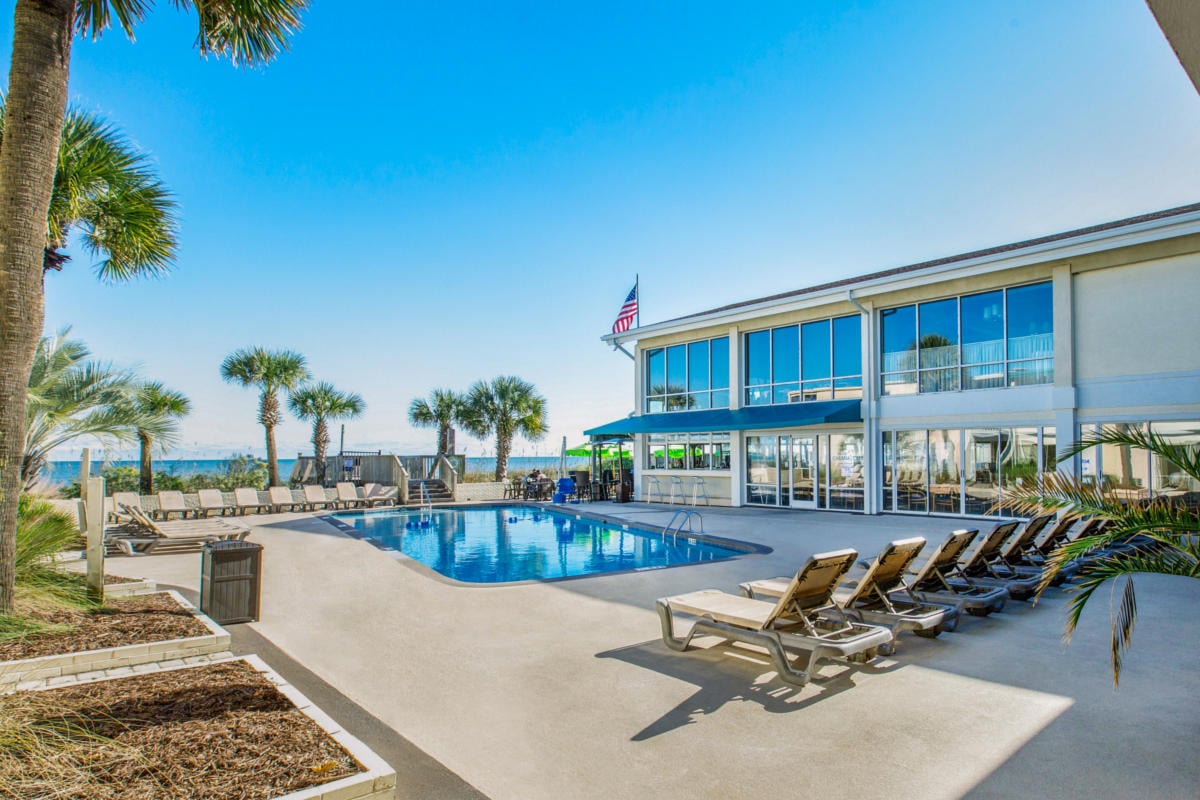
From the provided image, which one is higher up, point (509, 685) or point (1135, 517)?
point (1135, 517)

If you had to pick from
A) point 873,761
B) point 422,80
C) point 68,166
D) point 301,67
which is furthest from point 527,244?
point 873,761

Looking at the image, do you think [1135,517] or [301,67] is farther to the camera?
[301,67]

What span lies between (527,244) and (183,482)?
49.5ft

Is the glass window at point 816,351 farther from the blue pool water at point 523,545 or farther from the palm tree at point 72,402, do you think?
the palm tree at point 72,402

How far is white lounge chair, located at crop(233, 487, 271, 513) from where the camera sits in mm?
19016

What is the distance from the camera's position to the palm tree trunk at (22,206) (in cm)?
515

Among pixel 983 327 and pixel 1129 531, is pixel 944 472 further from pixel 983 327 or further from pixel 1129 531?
pixel 1129 531

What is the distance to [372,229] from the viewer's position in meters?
22.0

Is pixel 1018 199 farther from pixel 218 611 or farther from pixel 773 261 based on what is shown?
pixel 218 611

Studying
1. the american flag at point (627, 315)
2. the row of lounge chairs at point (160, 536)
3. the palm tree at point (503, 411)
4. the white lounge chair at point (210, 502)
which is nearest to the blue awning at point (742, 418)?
the american flag at point (627, 315)

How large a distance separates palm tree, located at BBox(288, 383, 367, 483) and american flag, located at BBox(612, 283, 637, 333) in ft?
45.3

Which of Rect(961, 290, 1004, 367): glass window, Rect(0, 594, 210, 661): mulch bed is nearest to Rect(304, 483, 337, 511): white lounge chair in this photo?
Rect(0, 594, 210, 661): mulch bed

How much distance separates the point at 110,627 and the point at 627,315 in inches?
749

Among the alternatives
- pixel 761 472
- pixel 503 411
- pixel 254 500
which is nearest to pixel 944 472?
pixel 761 472
